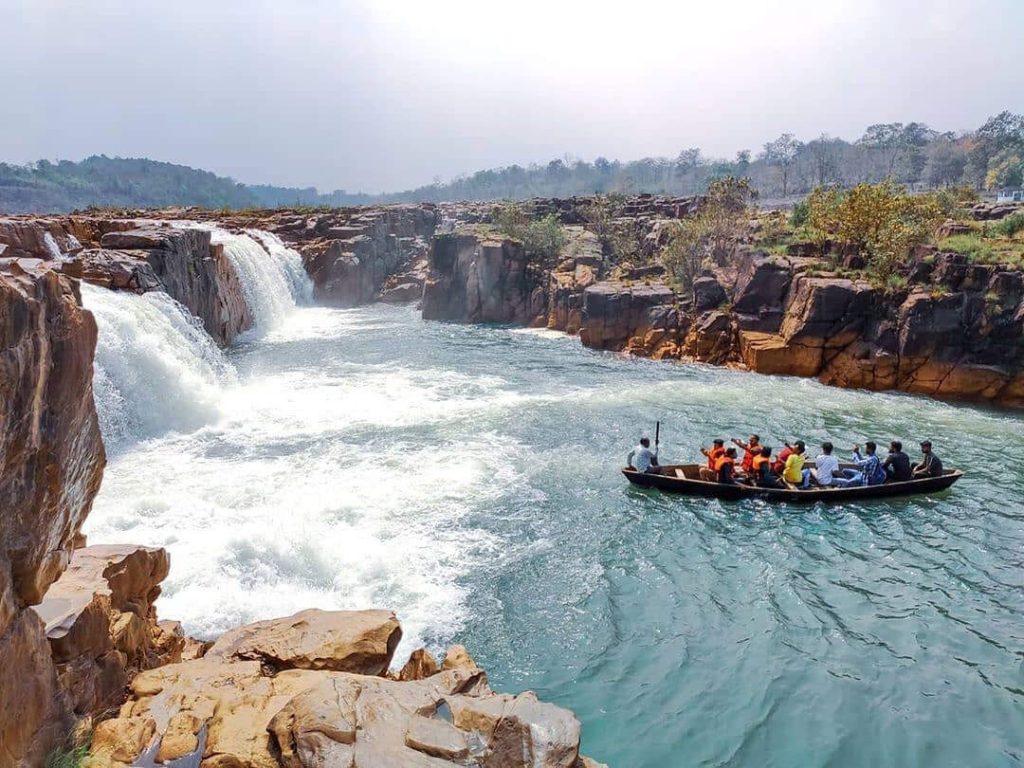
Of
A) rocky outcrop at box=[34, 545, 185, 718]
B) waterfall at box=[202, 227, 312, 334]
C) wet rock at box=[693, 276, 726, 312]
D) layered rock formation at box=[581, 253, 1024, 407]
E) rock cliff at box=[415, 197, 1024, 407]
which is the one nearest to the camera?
rocky outcrop at box=[34, 545, 185, 718]

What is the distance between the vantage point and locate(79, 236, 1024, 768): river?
8461mm

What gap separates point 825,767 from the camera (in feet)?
24.7

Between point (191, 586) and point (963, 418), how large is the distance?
20.6 m

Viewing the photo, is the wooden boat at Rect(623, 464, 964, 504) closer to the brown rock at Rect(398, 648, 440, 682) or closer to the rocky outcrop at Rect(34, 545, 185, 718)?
the brown rock at Rect(398, 648, 440, 682)

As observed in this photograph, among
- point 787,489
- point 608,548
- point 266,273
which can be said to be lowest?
point 608,548

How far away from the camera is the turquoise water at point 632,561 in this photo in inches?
330

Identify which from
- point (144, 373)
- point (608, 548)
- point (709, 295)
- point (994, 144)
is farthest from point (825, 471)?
point (994, 144)

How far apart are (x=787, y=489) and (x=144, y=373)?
654 inches

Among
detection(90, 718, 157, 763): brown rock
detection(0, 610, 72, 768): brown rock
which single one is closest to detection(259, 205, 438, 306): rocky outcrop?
detection(90, 718, 157, 763): brown rock

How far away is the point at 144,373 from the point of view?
1856 centimetres

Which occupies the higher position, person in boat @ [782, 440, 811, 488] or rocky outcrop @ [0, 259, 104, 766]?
rocky outcrop @ [0, 259, 104, 766]

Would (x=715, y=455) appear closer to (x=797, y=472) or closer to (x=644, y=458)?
(x=644, y=458)

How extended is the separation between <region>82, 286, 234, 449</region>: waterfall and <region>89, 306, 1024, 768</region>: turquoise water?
1.37ft

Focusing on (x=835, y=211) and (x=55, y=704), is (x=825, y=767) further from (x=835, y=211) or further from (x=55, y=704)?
(x=835, y=211)
